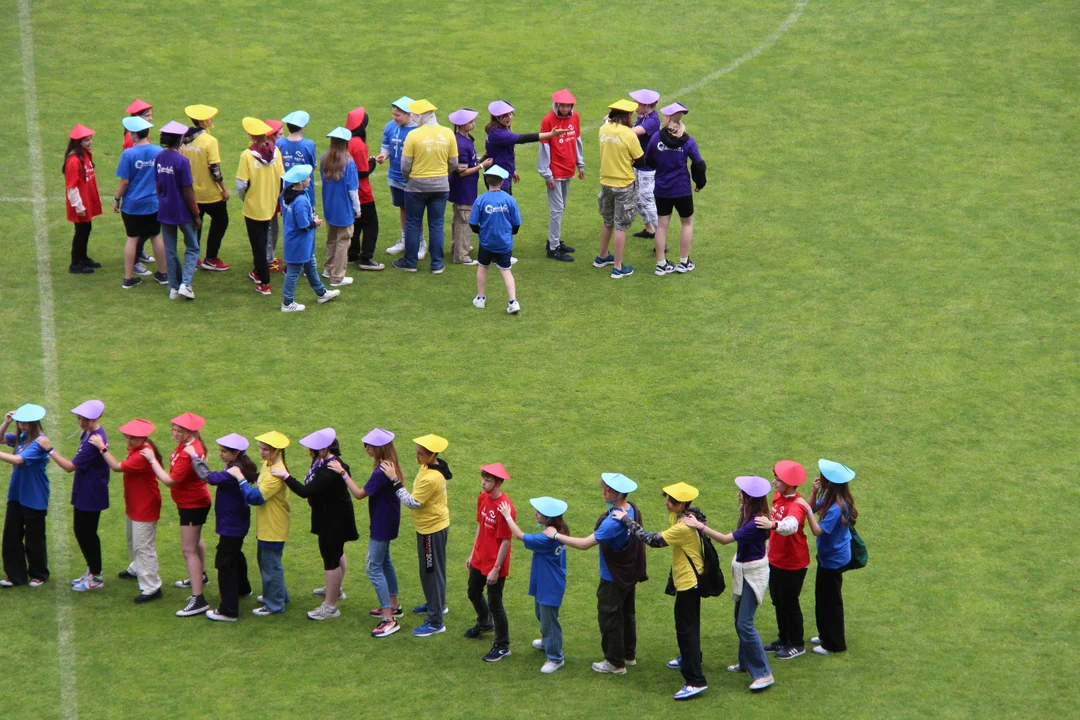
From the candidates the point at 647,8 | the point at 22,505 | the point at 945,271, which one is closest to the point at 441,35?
the point at 647,8

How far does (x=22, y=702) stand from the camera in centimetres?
982

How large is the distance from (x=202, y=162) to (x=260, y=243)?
1.20m

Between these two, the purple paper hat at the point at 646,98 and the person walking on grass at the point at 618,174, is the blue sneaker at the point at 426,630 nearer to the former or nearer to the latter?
the person walking on grass at the point at 618,174

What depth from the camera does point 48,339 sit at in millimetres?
14984

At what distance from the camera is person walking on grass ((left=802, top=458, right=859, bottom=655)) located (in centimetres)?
1041

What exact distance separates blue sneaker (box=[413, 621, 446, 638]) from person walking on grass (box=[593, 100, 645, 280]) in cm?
695

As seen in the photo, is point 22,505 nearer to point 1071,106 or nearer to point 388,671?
point 388,671

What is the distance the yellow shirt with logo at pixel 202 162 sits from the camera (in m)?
15.7

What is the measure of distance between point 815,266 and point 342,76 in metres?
9.35

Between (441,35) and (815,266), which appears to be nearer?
(815,266)

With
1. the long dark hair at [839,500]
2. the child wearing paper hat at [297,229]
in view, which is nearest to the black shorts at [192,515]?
the child wearing paper hat at [297,229]

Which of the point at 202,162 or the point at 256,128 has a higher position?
the point at 256,128

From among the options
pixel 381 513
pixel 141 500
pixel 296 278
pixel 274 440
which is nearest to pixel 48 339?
pixel 296 278

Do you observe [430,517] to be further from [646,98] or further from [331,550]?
[646,98]
